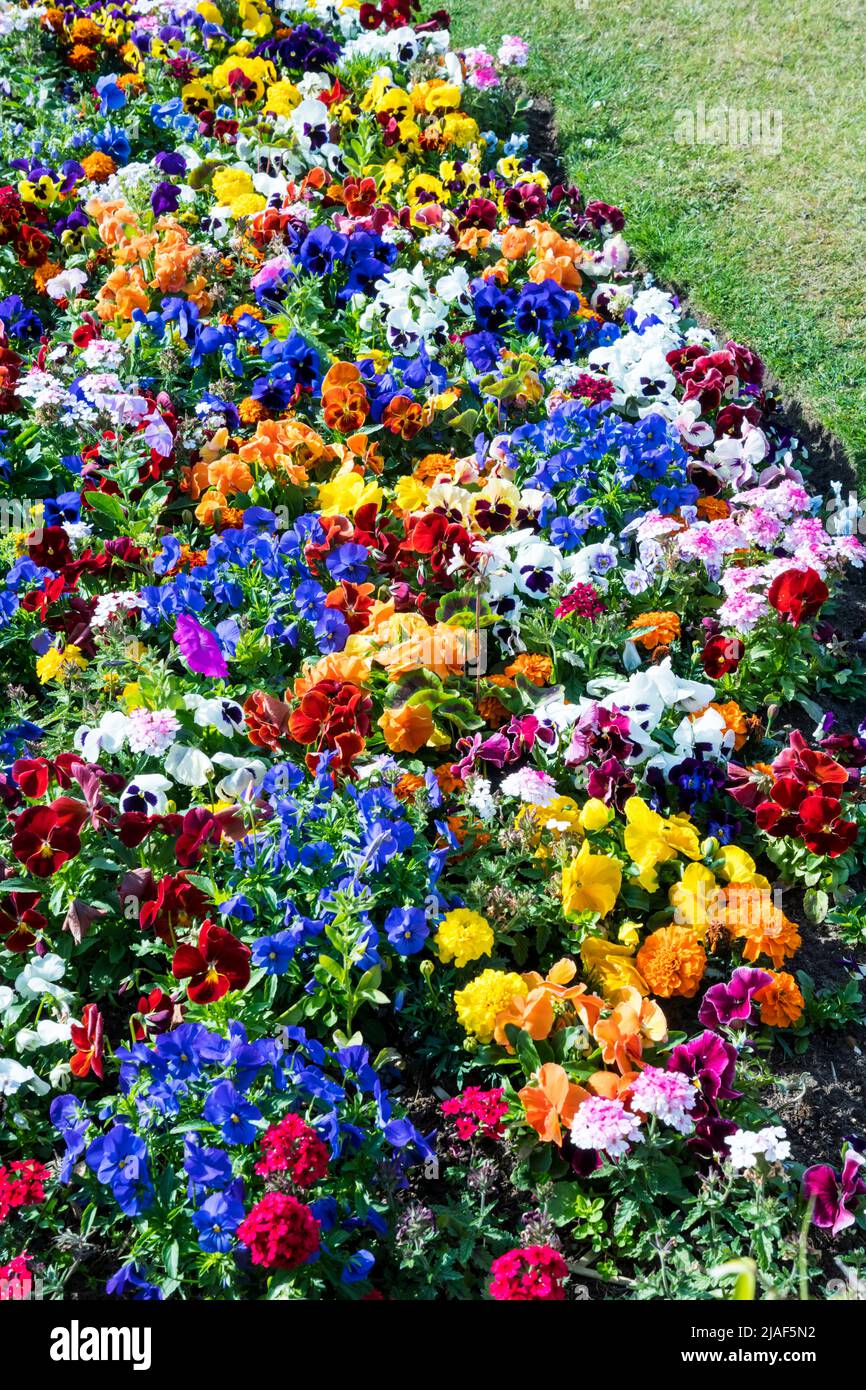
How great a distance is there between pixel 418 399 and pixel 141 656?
161 centimetres

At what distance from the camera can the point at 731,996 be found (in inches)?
122

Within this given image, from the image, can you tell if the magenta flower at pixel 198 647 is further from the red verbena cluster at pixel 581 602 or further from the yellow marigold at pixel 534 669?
the red verbena cluster at pixel 581 602

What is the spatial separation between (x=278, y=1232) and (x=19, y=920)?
1079 mm

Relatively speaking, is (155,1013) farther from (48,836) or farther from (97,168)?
(97,168)

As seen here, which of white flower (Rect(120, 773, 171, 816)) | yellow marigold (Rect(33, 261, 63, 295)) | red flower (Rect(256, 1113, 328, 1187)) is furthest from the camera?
yellow marigold (Rect(33, 261, 63, 295))

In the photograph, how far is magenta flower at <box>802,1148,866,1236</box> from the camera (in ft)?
9.09

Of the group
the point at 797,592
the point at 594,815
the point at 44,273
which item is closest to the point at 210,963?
the point at 594,815

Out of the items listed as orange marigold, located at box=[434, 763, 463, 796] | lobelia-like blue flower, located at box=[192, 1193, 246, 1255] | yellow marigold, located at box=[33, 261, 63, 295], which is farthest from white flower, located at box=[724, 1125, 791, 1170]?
yellow marigold, located at box=[33, 261, 63, 295]

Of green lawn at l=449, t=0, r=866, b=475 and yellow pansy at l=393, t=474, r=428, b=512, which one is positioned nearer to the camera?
yellow pansy at l=393, t=474, r=428, b=512

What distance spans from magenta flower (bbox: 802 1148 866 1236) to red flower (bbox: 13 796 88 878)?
1735 millimetres

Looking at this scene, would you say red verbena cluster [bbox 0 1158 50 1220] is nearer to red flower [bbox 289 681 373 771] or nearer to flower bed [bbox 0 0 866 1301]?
flower bed [bbox 0 0 866 1301]

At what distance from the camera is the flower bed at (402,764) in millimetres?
2740

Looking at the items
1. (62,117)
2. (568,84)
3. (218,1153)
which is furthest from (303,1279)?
(568,84)
